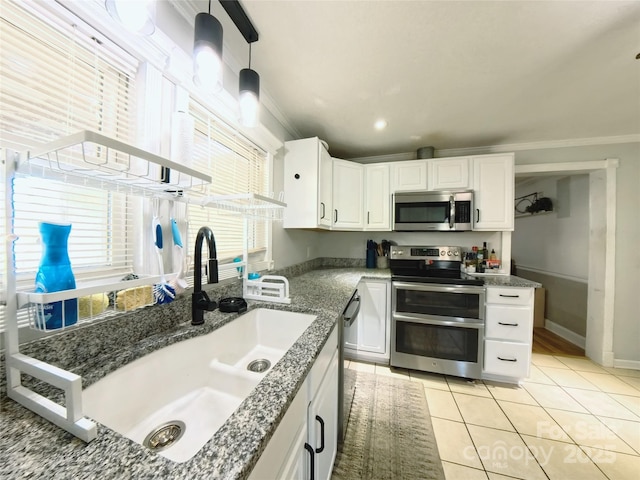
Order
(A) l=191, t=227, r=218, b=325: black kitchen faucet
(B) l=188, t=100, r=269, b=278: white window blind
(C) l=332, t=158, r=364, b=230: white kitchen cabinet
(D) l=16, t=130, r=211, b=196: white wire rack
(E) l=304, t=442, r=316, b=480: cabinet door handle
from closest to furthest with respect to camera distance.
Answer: (D) l=16, t=130, r=211, b=196: white wire rack
(E) l=304, t=442, r=316, b=480: cabinet door handle
(A) l=191, t=227, r=218, b=325: black kitchen faucet
(B) l=188, t=100, r=269, b=278: white window blind
(C) l=332, t=158, r=364, b=230: white kitchen cabinet

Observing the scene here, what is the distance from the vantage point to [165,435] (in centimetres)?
69

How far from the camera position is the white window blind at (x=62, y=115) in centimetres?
63

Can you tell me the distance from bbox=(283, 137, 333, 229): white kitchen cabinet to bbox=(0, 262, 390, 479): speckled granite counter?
4.06 feet

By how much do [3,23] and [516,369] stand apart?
3.31 meters

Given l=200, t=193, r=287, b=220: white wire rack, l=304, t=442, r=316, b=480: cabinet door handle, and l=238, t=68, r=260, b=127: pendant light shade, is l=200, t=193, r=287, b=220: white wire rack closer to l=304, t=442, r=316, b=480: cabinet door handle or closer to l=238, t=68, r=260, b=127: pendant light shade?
l=238, t=68, r=260, b=127: pendant light shade

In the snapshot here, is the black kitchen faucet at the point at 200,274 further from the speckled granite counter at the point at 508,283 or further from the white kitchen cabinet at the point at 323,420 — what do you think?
the speckled granite counter at the point at 508,283

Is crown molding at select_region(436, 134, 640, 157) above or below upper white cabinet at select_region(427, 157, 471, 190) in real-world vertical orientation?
above

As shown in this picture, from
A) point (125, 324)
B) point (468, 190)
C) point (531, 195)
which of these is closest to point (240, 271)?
point (125, 324)

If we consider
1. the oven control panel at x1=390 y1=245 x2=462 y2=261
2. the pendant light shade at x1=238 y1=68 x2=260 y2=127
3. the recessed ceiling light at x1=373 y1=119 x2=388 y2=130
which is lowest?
the oven control panel at x1=390 y1=245 x2=462 y2=261

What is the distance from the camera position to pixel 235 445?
0.41 meters

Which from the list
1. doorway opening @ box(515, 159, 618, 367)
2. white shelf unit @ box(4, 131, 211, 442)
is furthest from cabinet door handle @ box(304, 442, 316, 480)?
doorway opening @ box(515, 159, 618, 367)

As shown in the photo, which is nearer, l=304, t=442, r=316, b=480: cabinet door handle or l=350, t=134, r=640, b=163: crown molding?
l=304, t=442, r=316, b=480: cabinet door handle

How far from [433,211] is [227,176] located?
2054 mm

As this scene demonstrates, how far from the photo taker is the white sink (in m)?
0.65
